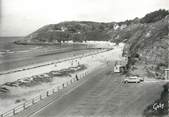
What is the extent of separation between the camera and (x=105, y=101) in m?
25.4

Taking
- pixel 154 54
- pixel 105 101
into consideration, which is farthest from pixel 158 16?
pixel 105 101

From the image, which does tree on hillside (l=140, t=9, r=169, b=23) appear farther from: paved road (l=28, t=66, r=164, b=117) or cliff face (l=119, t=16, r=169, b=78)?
paved road (l=28, t=66, r=164, b=117)

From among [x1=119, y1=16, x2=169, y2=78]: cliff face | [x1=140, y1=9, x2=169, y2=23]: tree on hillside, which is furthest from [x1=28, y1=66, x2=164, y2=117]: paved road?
[x1=140, y1=9, x2=169, y2=23]: tree on hillside

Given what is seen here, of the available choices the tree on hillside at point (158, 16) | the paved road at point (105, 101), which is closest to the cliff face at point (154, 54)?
the paved road at point (105, 101)

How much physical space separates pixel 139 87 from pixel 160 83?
3133mm

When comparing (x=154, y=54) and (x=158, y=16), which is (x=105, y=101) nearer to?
(x=154, y=54)

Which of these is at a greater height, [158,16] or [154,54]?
[158,16]

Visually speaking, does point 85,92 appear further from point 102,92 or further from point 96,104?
point 96,104

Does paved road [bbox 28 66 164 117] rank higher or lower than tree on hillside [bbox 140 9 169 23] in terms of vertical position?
lower

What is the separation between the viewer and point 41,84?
40.9m

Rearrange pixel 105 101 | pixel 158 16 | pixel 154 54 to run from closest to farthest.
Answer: pixel 105 101 → pixel 154 54 → pixel 158 16

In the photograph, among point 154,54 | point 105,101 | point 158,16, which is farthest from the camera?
point 158,16

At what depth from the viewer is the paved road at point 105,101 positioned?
21562mm

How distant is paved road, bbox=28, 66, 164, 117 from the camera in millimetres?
21562
